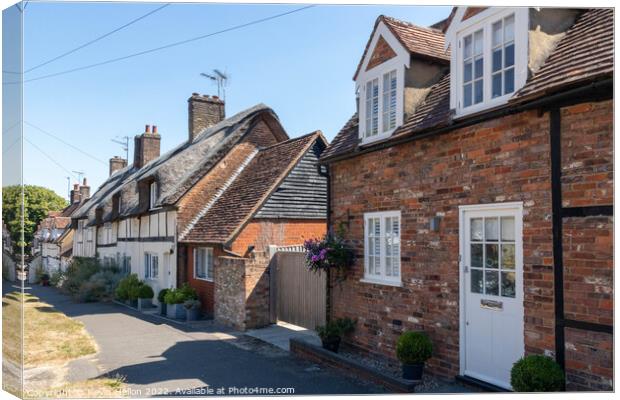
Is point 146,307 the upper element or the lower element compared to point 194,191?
lower

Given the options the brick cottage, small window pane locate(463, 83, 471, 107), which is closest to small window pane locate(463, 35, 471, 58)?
the brick cottage

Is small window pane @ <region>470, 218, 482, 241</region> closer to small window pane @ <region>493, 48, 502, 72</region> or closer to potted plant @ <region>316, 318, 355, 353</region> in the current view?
small window pane @ <region>493, 48, 502, 72</region>

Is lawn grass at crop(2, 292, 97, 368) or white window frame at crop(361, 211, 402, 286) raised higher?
white window frame at crop(361, 211, 402, 286)

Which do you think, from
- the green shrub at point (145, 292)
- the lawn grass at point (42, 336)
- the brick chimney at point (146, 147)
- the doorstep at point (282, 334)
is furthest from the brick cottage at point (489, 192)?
the brick chimney at point (146, 147)

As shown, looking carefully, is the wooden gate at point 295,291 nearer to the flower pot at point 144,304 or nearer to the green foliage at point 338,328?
the green foliage at point 338,328

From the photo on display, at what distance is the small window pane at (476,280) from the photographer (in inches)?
276

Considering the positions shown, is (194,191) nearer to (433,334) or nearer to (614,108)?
(433,334)

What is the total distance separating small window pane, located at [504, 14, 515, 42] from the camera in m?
6.73

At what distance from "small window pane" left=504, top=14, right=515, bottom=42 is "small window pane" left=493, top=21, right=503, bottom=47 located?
0.08m

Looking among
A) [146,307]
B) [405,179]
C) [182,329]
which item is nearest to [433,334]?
[405,179]

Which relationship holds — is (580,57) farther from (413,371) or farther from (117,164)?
(117,164)

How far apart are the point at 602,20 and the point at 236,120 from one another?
15318mm

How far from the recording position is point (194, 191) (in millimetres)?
18344

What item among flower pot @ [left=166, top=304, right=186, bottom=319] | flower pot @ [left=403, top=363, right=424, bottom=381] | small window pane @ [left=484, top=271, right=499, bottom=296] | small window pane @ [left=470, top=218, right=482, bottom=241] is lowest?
flower pot @ [left=166, top=304, right=186, bottom=319]
